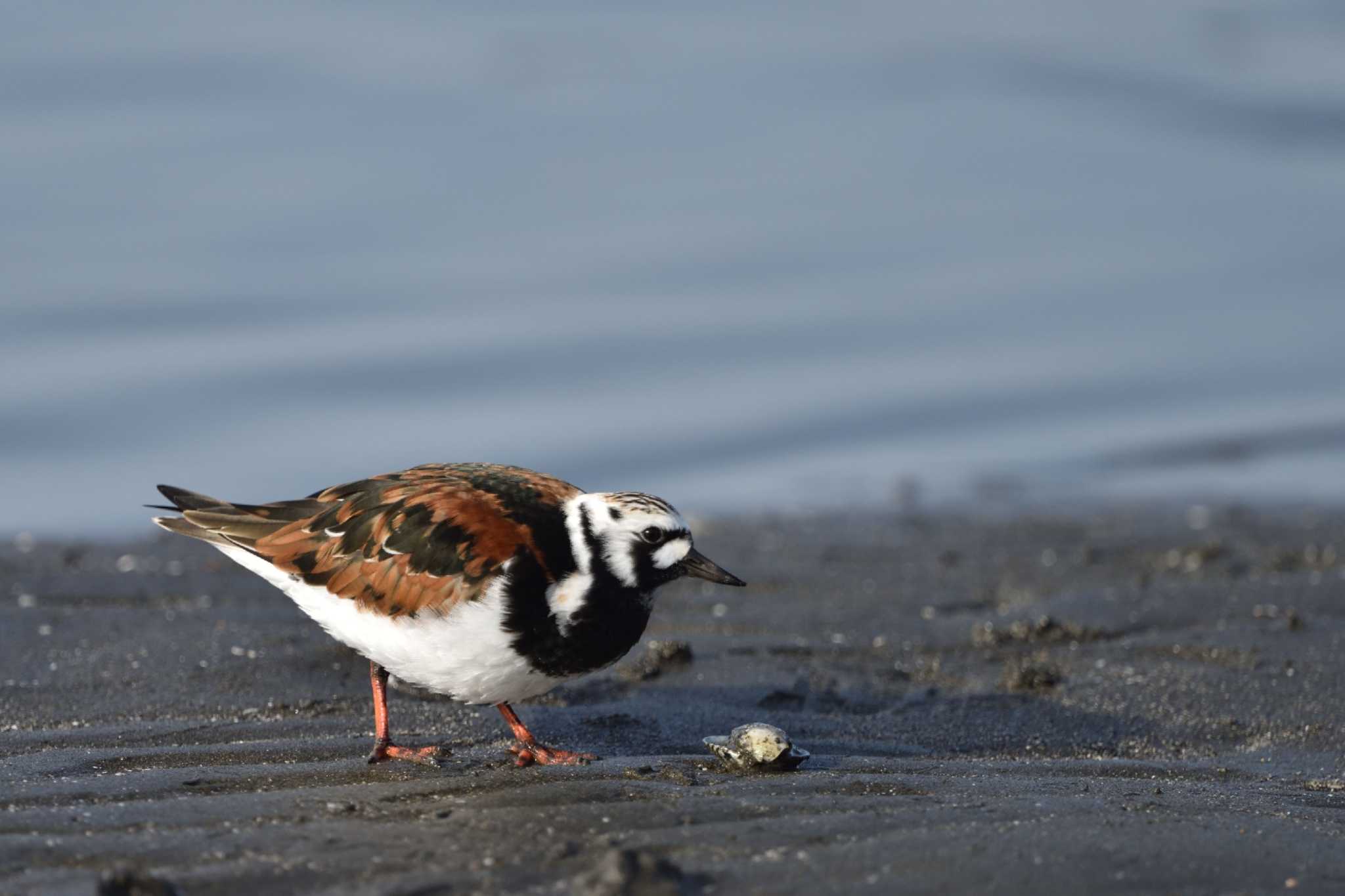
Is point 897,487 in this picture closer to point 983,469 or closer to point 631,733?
point 983,469

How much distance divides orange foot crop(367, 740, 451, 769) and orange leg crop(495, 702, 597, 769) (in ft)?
0.71

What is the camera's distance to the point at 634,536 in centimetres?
431

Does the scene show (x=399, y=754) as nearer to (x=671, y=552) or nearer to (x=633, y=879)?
(x=671, y=552)

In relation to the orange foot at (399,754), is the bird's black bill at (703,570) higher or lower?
higher

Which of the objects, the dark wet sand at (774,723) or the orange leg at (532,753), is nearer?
the dark wet sand at (774,723)

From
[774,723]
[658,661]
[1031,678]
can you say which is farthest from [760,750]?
[1031,678]

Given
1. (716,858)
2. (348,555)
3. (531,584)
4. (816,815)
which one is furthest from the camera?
(348,555)

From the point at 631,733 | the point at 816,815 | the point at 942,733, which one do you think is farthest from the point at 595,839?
the point at 942,733

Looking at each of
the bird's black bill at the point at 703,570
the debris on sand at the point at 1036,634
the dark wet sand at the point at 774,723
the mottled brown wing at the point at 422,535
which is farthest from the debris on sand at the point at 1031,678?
the mottled brown wing at the point at 422,535

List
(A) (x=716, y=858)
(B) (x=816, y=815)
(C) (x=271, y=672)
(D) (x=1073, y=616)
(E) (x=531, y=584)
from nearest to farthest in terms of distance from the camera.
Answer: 1. (A) (x=716, y=858)
2. (B) (x=816, y=815)
3. (E) (x=531, y=584)
4. (C) (x=271, y=672)
5. (D) (x=1073, y=616)

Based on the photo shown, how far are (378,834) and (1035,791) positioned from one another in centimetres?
161

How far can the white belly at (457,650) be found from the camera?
4176mm

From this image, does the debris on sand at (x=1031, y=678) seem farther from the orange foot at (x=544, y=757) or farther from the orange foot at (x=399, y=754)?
the orange foot at (x=399, y=754)

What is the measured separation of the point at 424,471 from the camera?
4660 millimetres
